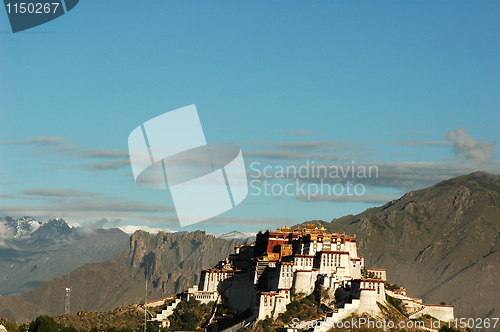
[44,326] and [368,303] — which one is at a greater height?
[368,303]

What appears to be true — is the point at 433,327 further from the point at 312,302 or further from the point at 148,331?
the point at 148,331

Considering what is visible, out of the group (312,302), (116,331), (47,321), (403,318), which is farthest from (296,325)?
(47,321)

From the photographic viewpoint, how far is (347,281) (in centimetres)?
19462

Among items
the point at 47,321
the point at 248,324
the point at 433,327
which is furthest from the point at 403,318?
the point at 47,321

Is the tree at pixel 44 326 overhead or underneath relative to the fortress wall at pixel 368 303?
underneath

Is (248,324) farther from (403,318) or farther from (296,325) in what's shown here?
(403,318)

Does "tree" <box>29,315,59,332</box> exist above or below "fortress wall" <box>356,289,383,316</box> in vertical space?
below

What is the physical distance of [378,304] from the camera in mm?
189625

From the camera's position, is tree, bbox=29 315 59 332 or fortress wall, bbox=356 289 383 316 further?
fortress wall, bbox=356 289 383 316

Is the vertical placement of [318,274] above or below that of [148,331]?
above

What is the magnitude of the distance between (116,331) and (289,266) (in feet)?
144

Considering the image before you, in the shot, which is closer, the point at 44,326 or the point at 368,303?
the point at 44,326

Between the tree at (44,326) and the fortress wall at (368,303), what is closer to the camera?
the tree at (44,326)

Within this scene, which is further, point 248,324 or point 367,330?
point 248,324
